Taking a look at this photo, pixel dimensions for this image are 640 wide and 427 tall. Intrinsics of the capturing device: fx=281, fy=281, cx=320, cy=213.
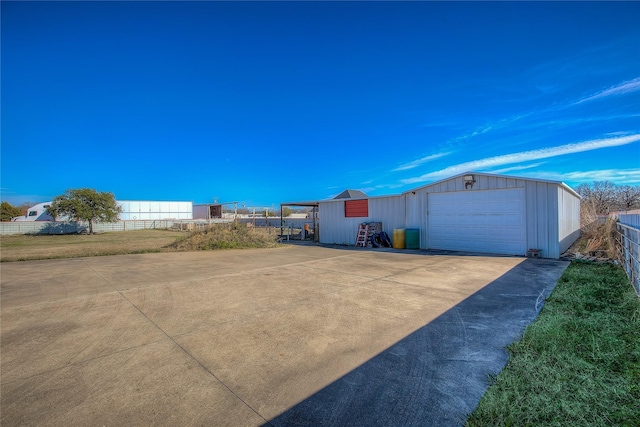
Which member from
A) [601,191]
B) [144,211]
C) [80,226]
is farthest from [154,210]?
[601,191]

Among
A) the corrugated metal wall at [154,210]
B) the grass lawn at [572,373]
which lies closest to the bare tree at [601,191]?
the grass lawn at [572,373]

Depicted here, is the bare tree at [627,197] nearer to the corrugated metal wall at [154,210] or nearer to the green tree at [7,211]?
the corrugated metal wall at [154,210]

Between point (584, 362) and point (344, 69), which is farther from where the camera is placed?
point (344, 69)

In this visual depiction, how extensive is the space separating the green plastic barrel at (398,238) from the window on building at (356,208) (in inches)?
99.7

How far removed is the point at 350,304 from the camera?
15.7ft

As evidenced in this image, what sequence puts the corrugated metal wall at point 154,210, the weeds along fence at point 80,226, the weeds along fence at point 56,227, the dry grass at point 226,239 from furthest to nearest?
the corrugated metal wall at point 154,210 < the weeds along fence at point 56,227 < the weeds along fence at point 80,226 < the dry grass at point 226,239

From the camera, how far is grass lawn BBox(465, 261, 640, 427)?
6.49 feet

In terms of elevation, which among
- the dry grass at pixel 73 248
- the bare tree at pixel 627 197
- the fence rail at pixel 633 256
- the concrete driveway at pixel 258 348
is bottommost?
the dry grass at pixel 73 248

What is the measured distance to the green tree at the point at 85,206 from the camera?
2825 centimetres

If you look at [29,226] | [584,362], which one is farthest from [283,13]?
[29,226]

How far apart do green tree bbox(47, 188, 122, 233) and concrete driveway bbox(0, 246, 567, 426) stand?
28.0 metres

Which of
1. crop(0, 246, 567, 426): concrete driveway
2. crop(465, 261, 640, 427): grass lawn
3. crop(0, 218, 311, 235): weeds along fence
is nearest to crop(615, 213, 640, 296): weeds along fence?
crop(465, 261, 640, 427): grass lawn

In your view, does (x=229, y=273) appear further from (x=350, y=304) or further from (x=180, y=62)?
(x=180, y=62)

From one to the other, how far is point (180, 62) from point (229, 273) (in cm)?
1315
